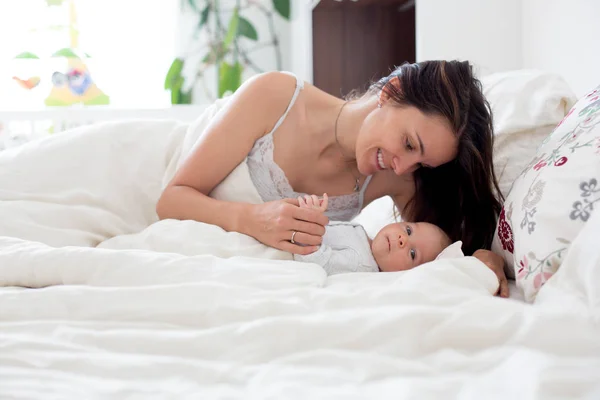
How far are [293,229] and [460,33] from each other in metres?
1.32

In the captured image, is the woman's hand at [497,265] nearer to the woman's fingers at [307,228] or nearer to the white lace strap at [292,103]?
the woman's fingers at [307,228]

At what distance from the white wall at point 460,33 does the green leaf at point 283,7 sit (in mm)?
1659

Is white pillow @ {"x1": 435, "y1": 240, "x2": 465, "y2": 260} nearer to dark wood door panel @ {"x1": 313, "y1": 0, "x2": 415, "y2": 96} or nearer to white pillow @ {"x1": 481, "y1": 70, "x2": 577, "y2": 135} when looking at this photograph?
white pillow @ {"x1": 481, "y1": 70, "x2": 577, "y2": 135}

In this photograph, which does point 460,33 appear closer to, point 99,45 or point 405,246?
point 405,246

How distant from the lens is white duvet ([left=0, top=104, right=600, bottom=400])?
1.92 feet

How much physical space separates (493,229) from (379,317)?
702mm

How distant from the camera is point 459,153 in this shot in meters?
1.26

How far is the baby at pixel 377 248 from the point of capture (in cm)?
117

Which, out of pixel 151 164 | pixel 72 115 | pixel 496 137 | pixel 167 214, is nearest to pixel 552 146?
pixel 496 137

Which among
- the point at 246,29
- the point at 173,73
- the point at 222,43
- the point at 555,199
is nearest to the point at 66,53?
the point at 173,73

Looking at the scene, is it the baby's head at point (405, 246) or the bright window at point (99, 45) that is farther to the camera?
the bright window at point (99, 45)

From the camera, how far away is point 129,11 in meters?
3.60

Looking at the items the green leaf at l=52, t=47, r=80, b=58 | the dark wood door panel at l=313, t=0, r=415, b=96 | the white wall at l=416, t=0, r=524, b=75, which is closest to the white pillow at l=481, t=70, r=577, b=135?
the white wall at l=416, t=0, r=524, b=75

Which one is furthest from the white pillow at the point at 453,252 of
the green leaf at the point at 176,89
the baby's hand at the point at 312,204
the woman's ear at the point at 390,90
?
the green leaf at the point at 176,89
